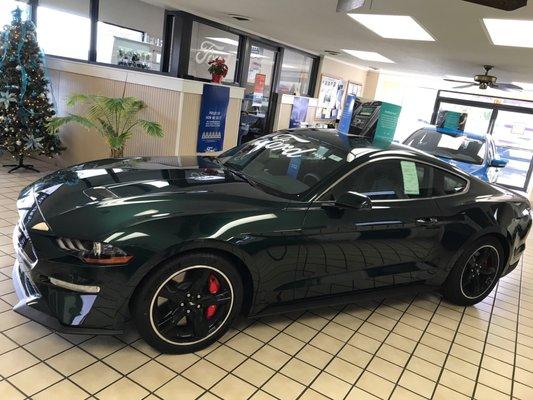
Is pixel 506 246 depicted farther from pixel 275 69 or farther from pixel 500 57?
pixel 275 69

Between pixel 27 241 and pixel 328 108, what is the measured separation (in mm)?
9895

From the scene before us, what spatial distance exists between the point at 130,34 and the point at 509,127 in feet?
32.9

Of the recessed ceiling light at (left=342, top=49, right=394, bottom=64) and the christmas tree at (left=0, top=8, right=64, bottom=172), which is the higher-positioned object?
the recessed ceiling light at (left=342, top=49, right=394, bottom=64)

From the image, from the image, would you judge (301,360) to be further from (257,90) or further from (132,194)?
(257,90)

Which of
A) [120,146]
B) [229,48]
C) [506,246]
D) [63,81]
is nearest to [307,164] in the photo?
[506,246]

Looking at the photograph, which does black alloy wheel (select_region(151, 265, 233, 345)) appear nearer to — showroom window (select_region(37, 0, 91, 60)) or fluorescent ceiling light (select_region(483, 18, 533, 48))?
fluorescent ceiling light (select_region(483, 18, 533, 48))

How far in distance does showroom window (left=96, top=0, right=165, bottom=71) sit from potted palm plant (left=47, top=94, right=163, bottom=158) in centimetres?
117

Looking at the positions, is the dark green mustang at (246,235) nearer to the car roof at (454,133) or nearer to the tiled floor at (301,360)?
the tiled floor at (301,360)

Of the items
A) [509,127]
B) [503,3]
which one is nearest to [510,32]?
[503,3]

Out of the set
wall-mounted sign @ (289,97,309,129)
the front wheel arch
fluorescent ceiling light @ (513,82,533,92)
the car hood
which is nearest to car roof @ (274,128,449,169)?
the car hood

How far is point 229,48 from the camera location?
7469mm

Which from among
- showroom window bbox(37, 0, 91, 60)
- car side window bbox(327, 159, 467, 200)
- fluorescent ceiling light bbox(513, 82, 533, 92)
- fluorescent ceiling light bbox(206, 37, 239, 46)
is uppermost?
fluorescent ceiling light bbox(513, 82, 533, 92)

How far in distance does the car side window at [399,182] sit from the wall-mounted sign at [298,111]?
20.8 feet

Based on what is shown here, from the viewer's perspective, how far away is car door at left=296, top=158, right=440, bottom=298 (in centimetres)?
259
